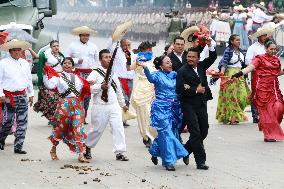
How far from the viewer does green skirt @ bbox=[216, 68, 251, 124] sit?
19.0 meters

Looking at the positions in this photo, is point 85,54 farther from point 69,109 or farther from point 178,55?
point 69,109

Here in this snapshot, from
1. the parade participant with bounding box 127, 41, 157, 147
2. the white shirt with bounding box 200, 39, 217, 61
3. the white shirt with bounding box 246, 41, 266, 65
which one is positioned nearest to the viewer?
the white shirt with bounding box 200, 39, 217, 61

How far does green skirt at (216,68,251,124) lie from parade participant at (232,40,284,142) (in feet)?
7.26

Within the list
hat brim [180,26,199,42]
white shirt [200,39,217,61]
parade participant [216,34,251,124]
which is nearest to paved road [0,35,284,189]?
white shirt [200,39,217,61]

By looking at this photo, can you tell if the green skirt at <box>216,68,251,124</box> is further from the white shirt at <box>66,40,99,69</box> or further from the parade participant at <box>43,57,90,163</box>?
the parade participant at <box>43,57,90,163</box>

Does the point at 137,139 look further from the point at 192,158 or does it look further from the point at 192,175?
the point at 192,175

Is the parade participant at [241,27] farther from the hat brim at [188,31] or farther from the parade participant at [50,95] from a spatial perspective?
the hat brim at [188,31]

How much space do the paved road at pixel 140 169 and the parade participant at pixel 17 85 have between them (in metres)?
0.38

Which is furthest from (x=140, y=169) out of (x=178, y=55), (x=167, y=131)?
(x=178, y=55)

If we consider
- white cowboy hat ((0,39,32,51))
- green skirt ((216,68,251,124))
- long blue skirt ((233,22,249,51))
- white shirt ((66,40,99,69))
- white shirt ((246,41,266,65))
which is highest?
white cowboy hat ((0,39,32,51))

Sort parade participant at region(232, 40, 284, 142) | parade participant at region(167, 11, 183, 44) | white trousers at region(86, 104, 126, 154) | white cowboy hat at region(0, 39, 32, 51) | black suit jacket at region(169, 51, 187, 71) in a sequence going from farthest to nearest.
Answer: parade participant at region(167, 11, 183, 44)
parade participant at region(232, 40, 284, 142)
black suit jacket at region(169, 51, 187, 71)
white cowboy hat at region(0, 39, 32, 51)
white trousers at region(86, 104, 126, 154)

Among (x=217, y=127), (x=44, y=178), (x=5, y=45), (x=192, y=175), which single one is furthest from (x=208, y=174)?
(x=217, y=127)

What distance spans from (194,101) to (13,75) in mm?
2775

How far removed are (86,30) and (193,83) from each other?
6.01m
